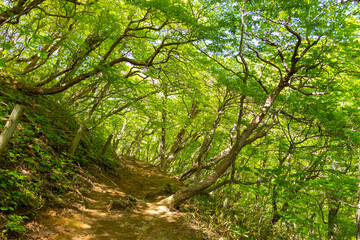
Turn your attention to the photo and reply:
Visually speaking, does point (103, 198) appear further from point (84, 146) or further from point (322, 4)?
point (322, 4)

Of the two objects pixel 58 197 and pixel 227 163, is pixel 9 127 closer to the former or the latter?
pixel 58 197

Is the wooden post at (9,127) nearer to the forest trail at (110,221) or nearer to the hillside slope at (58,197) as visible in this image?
the hillside slope at (58,197)

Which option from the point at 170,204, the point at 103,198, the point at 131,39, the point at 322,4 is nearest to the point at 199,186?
the point at 170,204

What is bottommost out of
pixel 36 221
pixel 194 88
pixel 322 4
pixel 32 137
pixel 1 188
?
pixel 36 221

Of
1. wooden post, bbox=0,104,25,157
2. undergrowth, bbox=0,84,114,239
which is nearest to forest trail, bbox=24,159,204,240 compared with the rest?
undergrowth, bbox=0,84,114,239

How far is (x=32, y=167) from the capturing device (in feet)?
13.2

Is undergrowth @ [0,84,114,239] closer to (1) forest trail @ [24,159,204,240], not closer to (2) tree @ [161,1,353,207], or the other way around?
(1) forest trail @ [24,159,204,240]

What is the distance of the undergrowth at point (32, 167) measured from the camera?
301 cm

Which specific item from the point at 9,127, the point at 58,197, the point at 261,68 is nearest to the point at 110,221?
the point at 58,197

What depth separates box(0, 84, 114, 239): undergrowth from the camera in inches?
118

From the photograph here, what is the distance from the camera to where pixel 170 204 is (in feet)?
19.3

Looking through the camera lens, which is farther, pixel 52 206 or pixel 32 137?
pixel 32 137

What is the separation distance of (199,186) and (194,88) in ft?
13.6

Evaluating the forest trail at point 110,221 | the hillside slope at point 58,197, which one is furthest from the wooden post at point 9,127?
the forest trail at point 110,221
